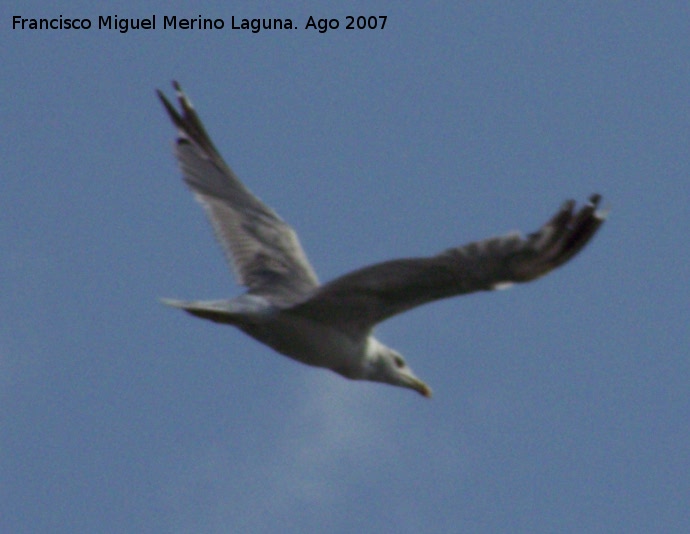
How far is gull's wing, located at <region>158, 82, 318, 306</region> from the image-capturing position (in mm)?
13367

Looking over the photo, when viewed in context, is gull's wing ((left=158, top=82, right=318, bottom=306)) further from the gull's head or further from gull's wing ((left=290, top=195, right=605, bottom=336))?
gull's wing ((left=290, top=195, right=605, bottom=336))

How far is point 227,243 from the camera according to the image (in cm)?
1418

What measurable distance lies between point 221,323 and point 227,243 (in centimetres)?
217

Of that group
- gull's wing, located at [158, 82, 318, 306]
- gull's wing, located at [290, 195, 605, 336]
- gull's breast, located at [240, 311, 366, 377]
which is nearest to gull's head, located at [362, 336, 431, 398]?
gull's breast, located at [240, 311, 366, 377]

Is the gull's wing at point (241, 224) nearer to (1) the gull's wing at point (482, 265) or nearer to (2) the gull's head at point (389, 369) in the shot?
(2) the gull's head at point (389, 369)

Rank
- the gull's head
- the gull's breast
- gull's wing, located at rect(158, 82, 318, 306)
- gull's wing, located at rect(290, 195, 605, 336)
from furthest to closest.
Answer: gull's wing, located at rect(158, 82, 318, 306), the gull's head, the gull's breast, gull's wing, located at rect(290, 195, 605, 336)

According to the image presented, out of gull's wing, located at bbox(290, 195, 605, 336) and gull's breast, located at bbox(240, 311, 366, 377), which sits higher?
gull's wing, located at bbox(290, 195, 605, 336)

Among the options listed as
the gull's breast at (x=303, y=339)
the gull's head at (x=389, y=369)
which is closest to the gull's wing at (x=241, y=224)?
the gull's breast at (x=303, y=339)

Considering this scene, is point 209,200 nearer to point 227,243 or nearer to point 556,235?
point 227,243

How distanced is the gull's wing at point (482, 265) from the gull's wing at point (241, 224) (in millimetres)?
1079

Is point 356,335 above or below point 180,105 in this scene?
below

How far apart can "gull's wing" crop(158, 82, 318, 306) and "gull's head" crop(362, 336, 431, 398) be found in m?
0.66

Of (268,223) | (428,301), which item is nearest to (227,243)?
(268,223)

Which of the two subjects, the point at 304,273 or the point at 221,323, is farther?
the point at 304,273
